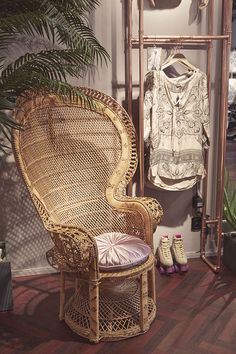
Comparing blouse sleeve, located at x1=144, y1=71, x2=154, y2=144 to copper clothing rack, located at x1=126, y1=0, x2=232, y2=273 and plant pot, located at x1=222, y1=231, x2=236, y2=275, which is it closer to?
copper clothing rack, located at x1=126, y1=0, x2=232, y2=273

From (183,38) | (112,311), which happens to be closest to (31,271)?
(112,311)

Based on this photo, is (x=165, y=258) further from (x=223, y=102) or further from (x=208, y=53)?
(x=208, y=53)

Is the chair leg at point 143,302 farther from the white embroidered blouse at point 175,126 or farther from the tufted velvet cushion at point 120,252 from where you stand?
the white embroidered blouse at point 175,126

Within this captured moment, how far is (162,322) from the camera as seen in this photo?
2299mm

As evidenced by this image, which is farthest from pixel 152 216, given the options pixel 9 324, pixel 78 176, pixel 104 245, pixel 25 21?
pixel 25 21

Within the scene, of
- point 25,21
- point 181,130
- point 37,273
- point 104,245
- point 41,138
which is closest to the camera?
point 25,21

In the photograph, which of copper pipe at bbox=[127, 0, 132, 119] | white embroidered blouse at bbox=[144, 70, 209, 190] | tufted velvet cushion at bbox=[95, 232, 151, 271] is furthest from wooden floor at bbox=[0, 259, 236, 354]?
copper pipe at bbox=[127, 0, 132, 119]

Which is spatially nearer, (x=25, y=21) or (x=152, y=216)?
(x=25, y=21)

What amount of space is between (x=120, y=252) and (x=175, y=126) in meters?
Answer: 1.00

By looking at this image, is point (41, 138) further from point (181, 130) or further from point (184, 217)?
point (184, 217)

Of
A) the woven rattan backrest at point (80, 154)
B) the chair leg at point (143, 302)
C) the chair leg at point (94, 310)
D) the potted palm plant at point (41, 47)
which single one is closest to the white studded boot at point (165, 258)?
the woven rattan backrest at point (80, 154)

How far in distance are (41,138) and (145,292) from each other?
106 cm

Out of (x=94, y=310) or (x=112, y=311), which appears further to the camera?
(x=112, y=311)

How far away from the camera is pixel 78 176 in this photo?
2.54 metres
